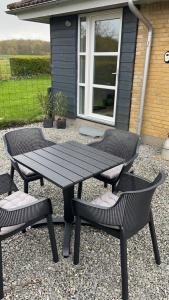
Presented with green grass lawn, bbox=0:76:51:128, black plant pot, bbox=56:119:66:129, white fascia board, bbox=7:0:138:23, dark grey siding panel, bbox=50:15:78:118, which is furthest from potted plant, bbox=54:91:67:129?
white fascia board, bbox=7:0:138:23

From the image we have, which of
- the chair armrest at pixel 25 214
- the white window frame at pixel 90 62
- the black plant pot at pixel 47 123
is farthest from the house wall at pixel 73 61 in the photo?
the chair armrest at pixel 25 214

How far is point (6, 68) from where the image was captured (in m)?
12.8

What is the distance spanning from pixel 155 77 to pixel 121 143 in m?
2.11

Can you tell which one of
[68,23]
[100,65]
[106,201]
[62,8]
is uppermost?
[62,8]

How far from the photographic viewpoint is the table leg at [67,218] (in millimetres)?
2166

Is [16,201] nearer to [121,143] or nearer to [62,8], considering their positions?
[121,143]

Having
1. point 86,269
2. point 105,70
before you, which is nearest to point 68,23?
point 105,70

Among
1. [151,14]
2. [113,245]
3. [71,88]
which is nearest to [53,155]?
[113,245]

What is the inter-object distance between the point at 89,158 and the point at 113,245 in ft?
2.79

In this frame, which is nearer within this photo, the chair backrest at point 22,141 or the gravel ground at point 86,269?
the gravel ground at point 86,269

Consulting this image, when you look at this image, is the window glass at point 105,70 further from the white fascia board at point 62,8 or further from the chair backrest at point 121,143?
→ the chair backrest at point 121,143

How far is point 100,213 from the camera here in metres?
1.76

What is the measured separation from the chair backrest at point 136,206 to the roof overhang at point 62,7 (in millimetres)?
3496

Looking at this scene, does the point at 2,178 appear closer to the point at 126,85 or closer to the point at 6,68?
the point at 126,85
